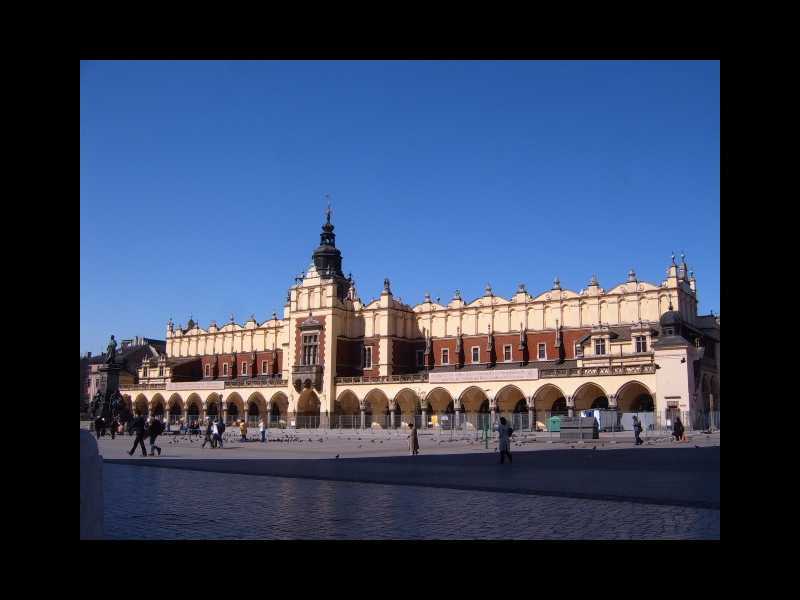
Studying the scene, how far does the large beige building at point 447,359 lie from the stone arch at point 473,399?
10 cm

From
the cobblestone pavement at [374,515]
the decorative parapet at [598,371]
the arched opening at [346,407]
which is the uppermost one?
the decorative parapet at [598,371]

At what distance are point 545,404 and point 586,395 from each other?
3.72m

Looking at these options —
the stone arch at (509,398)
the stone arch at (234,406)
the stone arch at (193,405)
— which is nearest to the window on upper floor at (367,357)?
the stone arch at (234,406)

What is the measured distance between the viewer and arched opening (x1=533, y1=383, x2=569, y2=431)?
48.2 meters

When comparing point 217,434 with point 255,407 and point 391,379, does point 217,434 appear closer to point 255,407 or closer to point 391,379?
point 391,379

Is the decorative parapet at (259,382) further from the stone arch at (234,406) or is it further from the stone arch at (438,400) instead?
the stone arch at (438,400)

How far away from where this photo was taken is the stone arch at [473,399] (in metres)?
52.6

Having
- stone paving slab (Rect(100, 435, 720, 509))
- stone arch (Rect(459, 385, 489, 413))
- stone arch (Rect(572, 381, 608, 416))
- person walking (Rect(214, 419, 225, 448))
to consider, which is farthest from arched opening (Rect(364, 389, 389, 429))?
stone paving slab (Rect(100, 435, 720, 509))

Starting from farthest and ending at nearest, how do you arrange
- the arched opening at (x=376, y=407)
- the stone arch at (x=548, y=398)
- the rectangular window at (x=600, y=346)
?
1. the arched opening at (x=376, y=407)
2. the rectangular window at (x=600, y=346)
3. the stone arch at (x=548, y=398)

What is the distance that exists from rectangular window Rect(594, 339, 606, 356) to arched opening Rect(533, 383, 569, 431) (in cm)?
393
